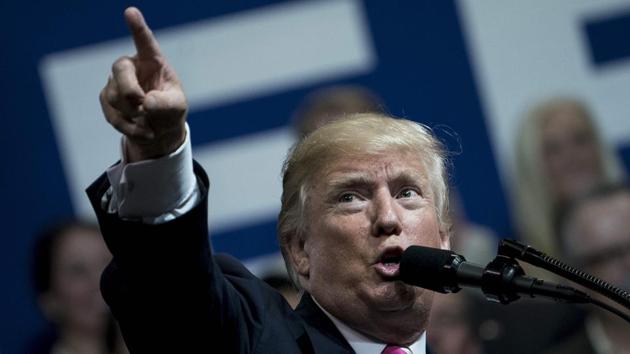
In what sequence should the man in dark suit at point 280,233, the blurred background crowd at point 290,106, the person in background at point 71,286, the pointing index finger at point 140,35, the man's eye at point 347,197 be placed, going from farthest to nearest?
1. the blurred background crowd at point 290,106
2. the person in background at point 71,286
3. the man's eye at point 347,197
4. the man in dark suit at point 280,233
5. the pointing index finger at point 140,35

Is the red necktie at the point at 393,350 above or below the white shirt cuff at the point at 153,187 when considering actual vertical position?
below

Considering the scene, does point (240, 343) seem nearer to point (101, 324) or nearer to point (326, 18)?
point (101, 324)

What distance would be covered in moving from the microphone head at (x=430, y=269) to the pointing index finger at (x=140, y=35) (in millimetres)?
625

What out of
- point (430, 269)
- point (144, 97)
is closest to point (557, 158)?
point (430, 269)

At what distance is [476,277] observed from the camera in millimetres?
2619

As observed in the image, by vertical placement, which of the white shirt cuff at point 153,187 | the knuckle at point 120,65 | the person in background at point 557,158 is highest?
the knuckle at point 120,65

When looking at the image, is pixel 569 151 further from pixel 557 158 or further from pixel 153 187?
pixel 153 187

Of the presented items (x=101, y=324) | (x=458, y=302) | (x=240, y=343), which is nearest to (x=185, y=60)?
(x=101, y=324)

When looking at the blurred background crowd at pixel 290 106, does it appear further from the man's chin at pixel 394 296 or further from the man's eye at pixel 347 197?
the man's chin at pixel 394 296

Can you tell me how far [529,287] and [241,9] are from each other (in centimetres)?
357

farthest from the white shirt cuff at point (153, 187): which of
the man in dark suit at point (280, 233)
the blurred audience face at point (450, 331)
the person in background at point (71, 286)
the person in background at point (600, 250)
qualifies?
the person in background at point (71, 286)

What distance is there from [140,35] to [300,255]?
810mm

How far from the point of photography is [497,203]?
233 inches

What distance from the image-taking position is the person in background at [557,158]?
19.4ft
